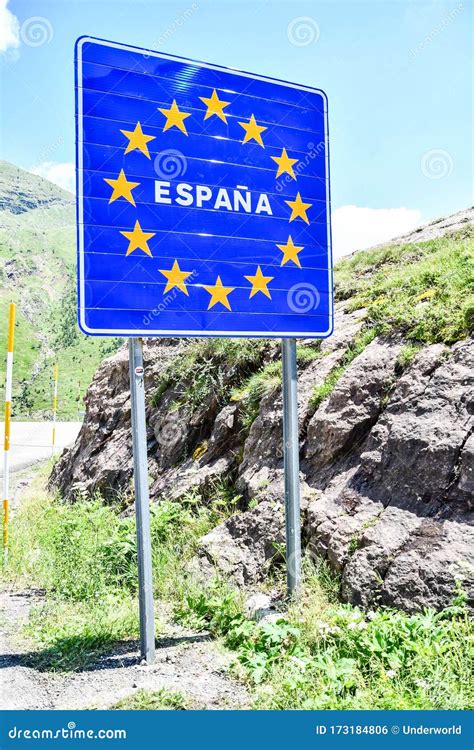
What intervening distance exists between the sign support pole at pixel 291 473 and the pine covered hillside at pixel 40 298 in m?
43.1

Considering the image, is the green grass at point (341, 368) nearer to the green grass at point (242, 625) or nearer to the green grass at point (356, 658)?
the green grass at point (242, 625)

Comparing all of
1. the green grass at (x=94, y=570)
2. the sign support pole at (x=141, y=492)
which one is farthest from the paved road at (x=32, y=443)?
the sign support pole at (x=141, y=492)

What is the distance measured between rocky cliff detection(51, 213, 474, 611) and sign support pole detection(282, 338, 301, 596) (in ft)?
0.82

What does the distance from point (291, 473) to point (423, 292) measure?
2.44 metres

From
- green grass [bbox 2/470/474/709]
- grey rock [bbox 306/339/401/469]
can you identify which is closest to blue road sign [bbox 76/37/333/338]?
grey rock [bbox 306/339/401/469]

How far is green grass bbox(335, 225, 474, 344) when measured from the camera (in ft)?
17.3

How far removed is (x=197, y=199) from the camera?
4.48m

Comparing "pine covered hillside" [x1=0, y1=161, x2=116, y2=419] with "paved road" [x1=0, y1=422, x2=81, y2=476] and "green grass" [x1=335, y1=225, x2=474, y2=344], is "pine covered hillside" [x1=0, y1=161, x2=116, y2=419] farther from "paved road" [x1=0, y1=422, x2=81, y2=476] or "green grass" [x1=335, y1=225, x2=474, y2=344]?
"green grass" [x1=335, y1=225, x2=474, y2=344]

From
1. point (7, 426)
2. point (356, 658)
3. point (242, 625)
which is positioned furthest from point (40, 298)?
point (356, 658)

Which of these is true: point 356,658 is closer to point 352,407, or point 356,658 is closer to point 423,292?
point 352,407

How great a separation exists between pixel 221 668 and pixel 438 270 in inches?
168

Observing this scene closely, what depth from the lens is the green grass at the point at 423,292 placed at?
5285mm

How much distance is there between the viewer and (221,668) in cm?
376

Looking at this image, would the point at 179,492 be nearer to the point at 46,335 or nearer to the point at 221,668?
the point at 221,668
